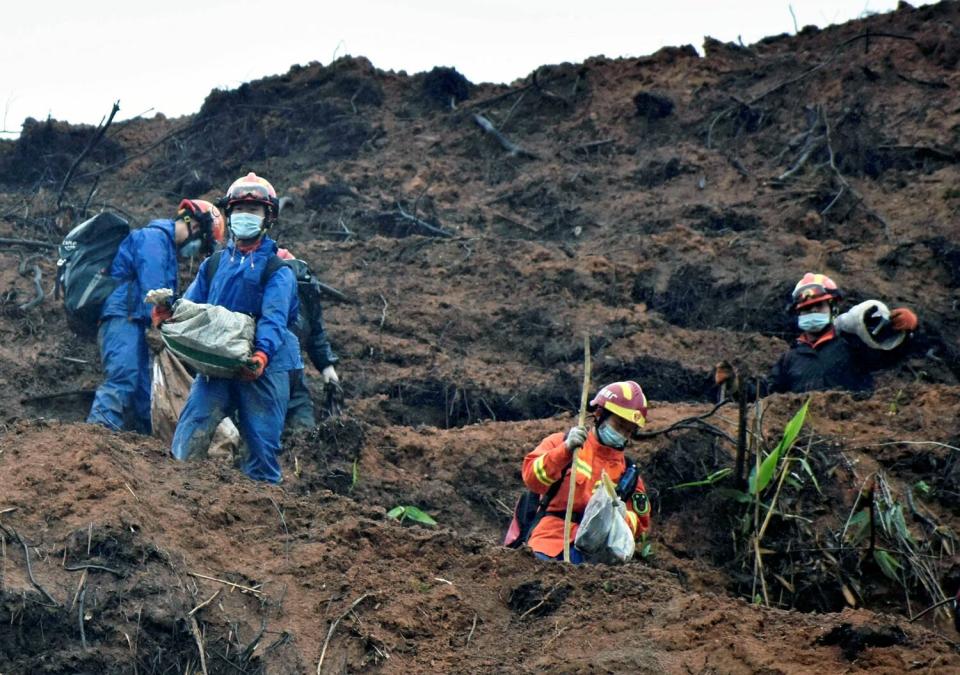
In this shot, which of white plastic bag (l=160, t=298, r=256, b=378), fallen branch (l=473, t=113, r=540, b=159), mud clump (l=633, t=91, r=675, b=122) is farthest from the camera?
mud clump (l=633, t=91, r=675, b=122)

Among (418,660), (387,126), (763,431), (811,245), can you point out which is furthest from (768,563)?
(387,126)

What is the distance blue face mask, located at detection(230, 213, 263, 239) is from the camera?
9.07m

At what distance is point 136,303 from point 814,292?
492cm

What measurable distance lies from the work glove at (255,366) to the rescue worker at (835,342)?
4315 millimetres

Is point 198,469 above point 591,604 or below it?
above

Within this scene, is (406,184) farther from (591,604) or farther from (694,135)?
(591,604)

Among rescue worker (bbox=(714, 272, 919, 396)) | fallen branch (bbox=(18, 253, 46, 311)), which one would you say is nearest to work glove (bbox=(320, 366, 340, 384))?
rescue worker (bbox=(714, 272, 919, 396))

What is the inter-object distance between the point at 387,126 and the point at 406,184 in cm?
145

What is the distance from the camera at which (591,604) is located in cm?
680

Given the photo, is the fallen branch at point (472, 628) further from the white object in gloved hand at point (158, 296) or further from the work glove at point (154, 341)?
the work glove at point (154, 341)

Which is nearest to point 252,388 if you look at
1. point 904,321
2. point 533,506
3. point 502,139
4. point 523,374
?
point 533,506

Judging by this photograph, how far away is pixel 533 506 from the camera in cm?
823

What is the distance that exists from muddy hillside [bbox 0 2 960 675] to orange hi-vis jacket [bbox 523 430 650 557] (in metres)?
0.52

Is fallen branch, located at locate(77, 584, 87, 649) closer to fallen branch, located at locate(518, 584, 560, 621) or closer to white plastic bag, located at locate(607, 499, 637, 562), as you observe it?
fallen branch, located at locate(518, 584, 560, 621)
